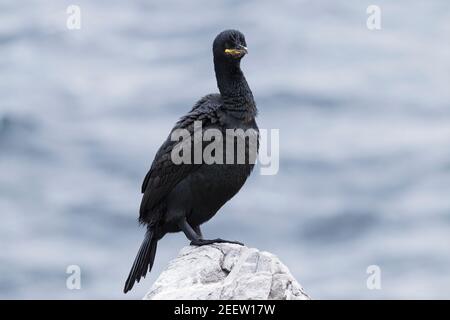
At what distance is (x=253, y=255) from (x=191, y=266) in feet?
2.56

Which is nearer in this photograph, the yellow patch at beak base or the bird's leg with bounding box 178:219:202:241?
the bird's leg with bounding box 178:219:202:241

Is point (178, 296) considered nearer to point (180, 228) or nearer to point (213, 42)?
point (180, 228)

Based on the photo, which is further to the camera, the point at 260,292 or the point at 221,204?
the point at 221,204

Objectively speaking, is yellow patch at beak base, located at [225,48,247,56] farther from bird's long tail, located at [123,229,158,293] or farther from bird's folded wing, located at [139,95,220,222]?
bird's long tail, located at [123,229,158,293]

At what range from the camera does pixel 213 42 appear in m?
16.3

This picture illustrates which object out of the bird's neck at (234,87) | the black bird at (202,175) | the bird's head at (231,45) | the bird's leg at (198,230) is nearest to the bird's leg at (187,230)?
the black bird at (202,175)

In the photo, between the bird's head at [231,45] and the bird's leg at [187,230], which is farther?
the bird's head at [231,45]

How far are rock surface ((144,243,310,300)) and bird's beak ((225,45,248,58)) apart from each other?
2.41 m

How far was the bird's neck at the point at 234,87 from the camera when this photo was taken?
1597cm

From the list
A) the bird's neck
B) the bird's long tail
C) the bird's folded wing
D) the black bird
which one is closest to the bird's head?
the black bird

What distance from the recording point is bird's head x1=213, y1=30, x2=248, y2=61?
1600cm

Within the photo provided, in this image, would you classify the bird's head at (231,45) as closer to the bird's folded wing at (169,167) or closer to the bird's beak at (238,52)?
the bird's beak at (238,52)
